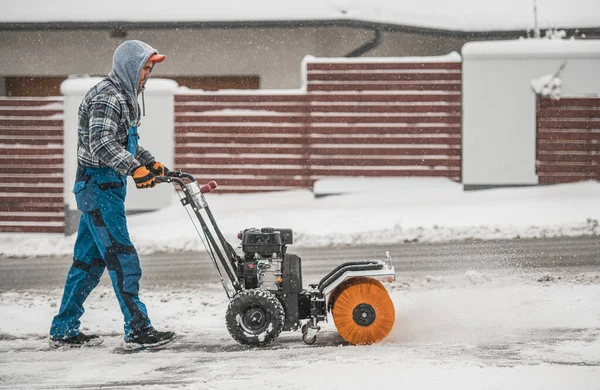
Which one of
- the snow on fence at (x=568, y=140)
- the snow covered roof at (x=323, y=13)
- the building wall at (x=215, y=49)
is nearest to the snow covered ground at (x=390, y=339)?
the snow on fence at (x=568, y=140)

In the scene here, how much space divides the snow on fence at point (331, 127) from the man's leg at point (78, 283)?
21.1ft

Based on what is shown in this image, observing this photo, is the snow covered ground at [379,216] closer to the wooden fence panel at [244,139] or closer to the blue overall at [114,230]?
the wooden fence panel at [244,139]

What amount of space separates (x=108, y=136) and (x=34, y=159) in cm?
712

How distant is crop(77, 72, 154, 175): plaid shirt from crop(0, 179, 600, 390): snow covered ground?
1.19 meters

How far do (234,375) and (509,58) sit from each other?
8368 millimetres

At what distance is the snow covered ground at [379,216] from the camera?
974cm

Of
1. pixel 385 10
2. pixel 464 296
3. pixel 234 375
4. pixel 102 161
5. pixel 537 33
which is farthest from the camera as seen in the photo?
pixel 385 10

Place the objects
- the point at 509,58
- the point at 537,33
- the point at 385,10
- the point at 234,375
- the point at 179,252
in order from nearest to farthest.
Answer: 1. the point at 234,375
2. the point at 179,252
3. the point at 509,58
4. the point at 537,33
5. the point at 385,10

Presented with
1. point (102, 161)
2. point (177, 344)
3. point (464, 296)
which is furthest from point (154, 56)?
point (464, 296)

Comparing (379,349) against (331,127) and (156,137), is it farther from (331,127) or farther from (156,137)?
(156,137)

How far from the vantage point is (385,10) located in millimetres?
14539

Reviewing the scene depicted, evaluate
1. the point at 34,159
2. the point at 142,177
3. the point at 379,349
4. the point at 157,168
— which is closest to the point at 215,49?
the point at 34,159

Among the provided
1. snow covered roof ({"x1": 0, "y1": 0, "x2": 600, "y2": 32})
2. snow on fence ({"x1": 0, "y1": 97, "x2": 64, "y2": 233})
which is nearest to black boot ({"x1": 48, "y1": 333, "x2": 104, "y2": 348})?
snow on fence ({"x1": 0, "y1": 97, "x2": 64, "y2": 233})

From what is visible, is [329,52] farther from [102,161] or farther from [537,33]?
[102,161]
